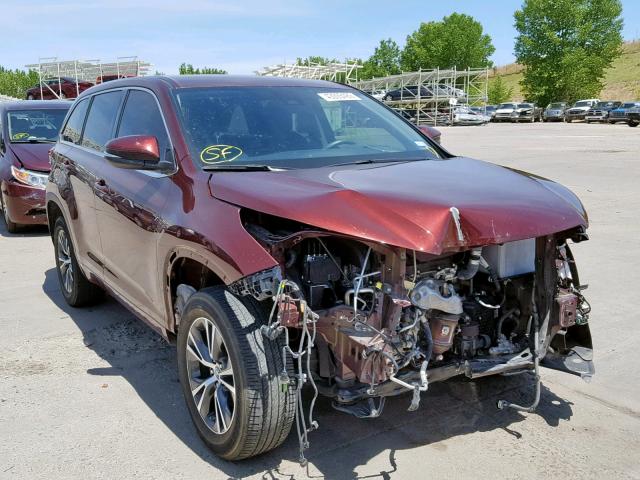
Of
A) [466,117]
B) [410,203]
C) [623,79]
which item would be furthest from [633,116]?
[410,203]

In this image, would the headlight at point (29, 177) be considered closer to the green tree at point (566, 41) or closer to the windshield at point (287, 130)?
the windshield at point (287, 130)

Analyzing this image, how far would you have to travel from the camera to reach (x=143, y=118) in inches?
167

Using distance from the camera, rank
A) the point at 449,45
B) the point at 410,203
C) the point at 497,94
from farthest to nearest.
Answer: the point at 449,45
the point at 497,94
the point at 410,203

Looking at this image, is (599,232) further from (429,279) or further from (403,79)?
(403,79)

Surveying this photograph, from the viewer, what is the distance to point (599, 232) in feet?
27.4

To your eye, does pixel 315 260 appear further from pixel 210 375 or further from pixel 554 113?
pixel 554 113

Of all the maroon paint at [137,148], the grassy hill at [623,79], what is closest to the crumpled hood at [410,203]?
the maroon paint at [137,148]

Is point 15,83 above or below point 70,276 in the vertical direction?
above

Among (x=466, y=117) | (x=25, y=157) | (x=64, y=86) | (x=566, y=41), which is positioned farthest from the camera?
(x=566, y=41)

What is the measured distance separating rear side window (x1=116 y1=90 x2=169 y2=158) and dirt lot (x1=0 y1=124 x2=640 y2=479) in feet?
5.24

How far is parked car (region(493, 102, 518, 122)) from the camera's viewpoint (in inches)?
2017

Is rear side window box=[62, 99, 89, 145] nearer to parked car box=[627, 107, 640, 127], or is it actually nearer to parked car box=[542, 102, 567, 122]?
parked car box=[627, 107, 640, 127]

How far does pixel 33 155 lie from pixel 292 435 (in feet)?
24.6

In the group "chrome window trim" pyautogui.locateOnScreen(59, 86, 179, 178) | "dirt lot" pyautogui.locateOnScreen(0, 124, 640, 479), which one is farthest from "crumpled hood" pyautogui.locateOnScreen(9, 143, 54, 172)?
"dirt lot" pyautogui.locateOnScreen(0, 124, 640, 479)
